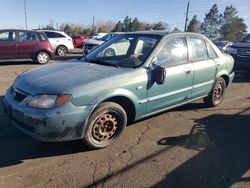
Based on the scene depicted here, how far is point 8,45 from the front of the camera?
12422 millimetres

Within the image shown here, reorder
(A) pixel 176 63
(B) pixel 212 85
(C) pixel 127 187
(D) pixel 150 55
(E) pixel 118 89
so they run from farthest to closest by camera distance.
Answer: (B) pixel 212 85, (A) pixel 176 63, (D) pixel 150 55, (E) pixel 118 89, (C) pixel 127 187

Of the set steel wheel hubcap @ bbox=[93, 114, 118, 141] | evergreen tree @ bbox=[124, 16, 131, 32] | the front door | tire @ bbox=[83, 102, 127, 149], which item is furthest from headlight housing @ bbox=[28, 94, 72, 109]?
evergreen tree @ bbox=[124, 16, 131, 32]

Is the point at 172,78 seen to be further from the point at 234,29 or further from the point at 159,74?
the point at 234,29

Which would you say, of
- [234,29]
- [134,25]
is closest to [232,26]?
[234,29]

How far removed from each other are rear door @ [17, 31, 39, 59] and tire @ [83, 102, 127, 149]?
31.5 ft

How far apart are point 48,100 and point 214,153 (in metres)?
2.39

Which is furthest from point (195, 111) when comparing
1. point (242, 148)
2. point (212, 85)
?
point (242, 148)

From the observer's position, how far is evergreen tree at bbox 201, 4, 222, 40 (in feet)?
245

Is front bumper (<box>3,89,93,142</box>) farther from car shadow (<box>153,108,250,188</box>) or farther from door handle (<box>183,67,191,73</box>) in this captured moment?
door handle (<box>183,67,191,73</box>)

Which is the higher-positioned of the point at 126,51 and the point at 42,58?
the point at 126,51

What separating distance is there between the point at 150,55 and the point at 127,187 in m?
2.21

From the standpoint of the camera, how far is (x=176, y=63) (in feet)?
16.7

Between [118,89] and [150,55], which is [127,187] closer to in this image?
[118,89]

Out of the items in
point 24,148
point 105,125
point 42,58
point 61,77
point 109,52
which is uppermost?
point 109,52
